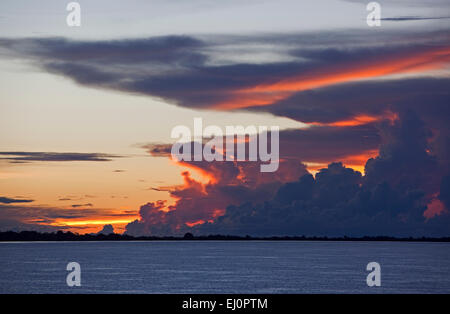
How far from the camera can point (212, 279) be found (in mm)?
116000
